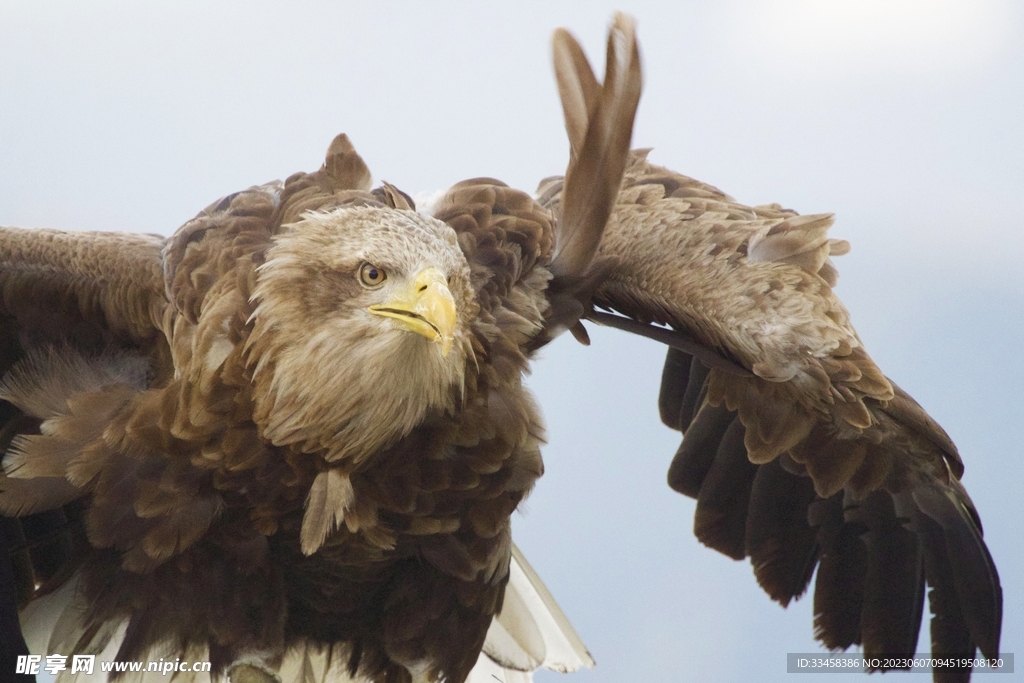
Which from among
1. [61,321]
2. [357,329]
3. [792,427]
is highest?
[357,329]

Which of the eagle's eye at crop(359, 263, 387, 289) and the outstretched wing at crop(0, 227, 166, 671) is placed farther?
the outstretched wing at crop(0, 227, 166, 671)

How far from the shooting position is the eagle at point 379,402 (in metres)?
1.56

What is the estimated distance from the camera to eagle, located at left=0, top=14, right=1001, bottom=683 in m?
1.56

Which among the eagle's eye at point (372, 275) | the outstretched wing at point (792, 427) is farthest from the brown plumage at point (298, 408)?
the outstretched wing at point (792, 427)

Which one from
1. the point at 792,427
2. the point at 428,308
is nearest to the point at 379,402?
the point at 428,308

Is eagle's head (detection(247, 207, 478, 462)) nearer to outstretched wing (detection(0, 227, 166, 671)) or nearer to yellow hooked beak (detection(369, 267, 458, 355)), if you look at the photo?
yellow hooked beak (detection(369, 267, 458, 355))

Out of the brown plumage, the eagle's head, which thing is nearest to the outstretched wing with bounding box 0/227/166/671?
the brown plumage

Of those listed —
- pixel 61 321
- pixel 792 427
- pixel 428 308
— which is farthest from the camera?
pixel 792 427

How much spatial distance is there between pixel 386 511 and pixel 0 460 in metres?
0.87

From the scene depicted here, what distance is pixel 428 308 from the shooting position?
4.53ft

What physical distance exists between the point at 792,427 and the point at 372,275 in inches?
40.8

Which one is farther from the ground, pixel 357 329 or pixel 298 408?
pixel 357 329

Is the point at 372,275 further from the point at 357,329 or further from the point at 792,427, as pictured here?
the point at 792,427

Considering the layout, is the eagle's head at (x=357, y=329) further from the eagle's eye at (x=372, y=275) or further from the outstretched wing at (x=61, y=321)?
the outstretched wing at (x=61, y=321)
